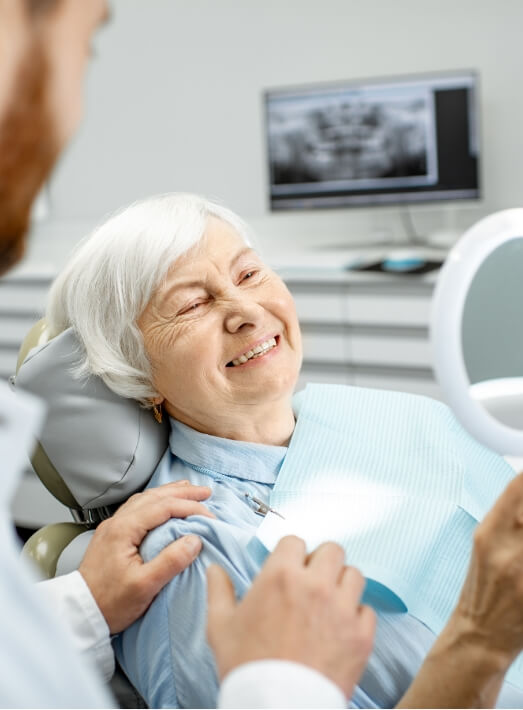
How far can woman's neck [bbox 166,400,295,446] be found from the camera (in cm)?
142

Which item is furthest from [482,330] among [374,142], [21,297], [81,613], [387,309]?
[21,297]

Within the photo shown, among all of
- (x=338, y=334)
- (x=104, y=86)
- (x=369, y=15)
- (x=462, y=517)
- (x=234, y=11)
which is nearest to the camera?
(x=462, y=517)

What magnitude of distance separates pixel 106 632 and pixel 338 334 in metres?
2.17

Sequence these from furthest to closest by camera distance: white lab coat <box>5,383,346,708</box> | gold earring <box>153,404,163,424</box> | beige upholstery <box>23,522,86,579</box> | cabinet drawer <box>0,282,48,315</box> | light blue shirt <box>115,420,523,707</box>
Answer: cabinet drawer <box>0,282,48,315</box> → gold earring <box>153,404,163,424</box> → beige upholstery <box>23,522,86,579</box> → light blue shirt <box>115,420,523,707</box> → white lab coat <box>5,383,346,708</box>

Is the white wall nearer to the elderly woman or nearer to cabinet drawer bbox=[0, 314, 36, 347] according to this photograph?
cabinet drawer bbox=[0, 314, 36, 347]

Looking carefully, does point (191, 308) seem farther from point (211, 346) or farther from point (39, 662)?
point (39, 662)

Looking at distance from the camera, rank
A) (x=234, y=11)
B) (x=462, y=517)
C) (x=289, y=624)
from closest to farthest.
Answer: (x=289, y=624) → (x=462, y=517) → (x=234, y=11)

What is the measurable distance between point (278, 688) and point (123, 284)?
0.82 m

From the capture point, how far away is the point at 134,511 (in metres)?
1.25

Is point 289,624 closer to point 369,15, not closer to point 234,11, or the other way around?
point 369,15

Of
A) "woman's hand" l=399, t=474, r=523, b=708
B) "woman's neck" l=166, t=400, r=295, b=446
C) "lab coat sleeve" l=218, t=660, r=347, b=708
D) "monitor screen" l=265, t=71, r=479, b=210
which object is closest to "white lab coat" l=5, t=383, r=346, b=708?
"lab coat sleeve" l=218, t=660, r=347, b=708

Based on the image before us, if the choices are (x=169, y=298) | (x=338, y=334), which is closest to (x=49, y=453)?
(x=169, y=298)

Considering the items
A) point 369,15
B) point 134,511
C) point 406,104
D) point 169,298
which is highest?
point 369,15

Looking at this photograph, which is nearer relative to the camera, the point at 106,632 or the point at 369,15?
the point at 106,632
